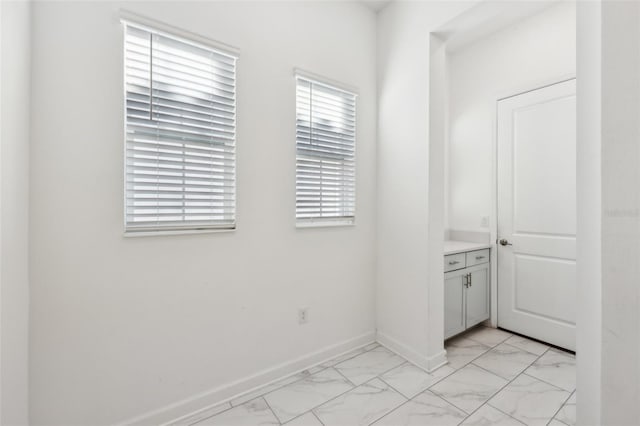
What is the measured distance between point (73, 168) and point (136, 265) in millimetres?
566

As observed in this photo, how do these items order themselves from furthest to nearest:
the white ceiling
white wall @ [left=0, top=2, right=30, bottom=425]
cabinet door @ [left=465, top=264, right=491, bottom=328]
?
cabinet door @ [left=465, top=264, right=491, bottom=328], the white ceiling, white wall @ [left=0, top=2, right=30, bottom=425]

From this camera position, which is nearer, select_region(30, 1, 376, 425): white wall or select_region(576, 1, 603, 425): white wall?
select_region(576, 1, 603, 425): white wall

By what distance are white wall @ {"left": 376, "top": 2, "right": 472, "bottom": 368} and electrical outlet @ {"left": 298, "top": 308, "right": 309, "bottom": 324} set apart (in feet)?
2.56

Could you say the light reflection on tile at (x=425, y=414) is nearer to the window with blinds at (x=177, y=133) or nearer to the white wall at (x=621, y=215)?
the white wall at (x=621, y=215)

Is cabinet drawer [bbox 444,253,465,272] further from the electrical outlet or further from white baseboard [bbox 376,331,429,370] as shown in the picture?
the electrical outlet

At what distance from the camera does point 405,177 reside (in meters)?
2.33

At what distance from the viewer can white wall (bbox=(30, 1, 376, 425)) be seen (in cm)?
132

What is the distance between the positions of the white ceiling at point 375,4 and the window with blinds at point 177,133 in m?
1.44

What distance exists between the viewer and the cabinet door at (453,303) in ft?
8.18

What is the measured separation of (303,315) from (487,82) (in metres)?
3.04

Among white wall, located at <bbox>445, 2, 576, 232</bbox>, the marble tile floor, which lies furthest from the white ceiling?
the marble tile floor

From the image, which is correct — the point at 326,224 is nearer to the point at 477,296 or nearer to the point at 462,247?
the point at 462,247

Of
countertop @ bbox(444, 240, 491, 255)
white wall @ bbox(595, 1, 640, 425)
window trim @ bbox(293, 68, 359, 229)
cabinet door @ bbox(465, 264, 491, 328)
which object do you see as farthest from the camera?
cabinet door @ bbox(465, 264, 491, 328)

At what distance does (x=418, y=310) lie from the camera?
2240 millimetres
